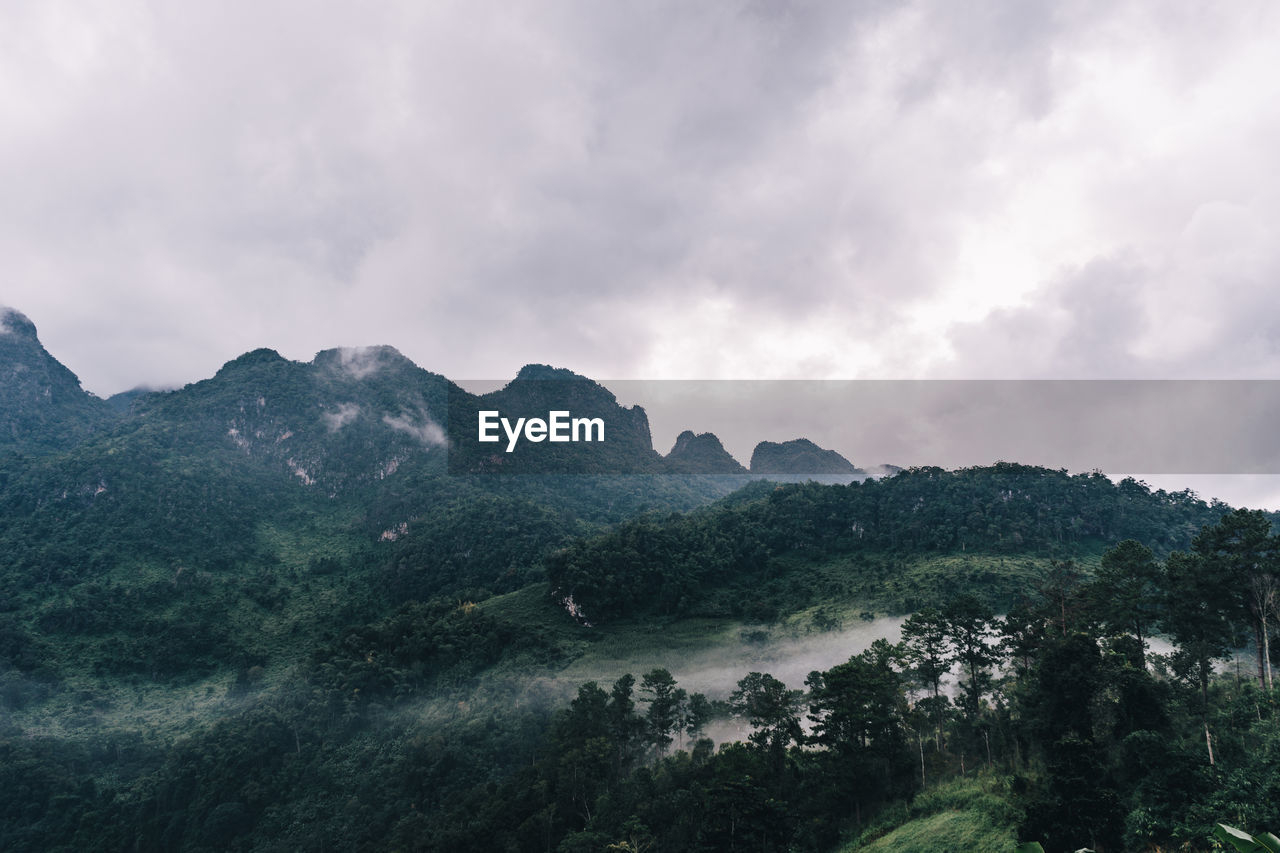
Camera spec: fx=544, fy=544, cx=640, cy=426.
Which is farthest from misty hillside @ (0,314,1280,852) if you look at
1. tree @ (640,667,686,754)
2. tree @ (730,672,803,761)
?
tree @ (640,667,686,754)

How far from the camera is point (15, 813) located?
41.7m

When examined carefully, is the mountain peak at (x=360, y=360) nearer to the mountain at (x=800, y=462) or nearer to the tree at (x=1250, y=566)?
the mountain at (x=800, y=462)

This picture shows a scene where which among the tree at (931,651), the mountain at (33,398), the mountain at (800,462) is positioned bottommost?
the tree at (931,651)

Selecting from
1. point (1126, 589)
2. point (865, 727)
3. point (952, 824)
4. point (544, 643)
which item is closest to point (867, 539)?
point (544, 643)

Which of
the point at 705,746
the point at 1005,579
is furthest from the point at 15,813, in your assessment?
the point at 1005,579

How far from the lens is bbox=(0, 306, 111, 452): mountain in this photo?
110m

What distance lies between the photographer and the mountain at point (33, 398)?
11012cm

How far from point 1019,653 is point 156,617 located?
88143 mm

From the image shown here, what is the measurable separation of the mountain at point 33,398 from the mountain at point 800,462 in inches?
6626

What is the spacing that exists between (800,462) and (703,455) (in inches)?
1182

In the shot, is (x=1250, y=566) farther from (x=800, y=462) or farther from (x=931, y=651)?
(x=800, y=462)

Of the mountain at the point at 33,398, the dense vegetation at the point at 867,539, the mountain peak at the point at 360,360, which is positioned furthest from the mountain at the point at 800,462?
the mountain at the point at 33,398

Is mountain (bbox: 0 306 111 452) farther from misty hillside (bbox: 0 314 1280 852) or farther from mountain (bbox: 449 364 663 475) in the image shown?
mountain (bbox: 449 364 663 475)

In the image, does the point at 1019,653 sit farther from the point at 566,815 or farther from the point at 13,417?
the point at 13,417
